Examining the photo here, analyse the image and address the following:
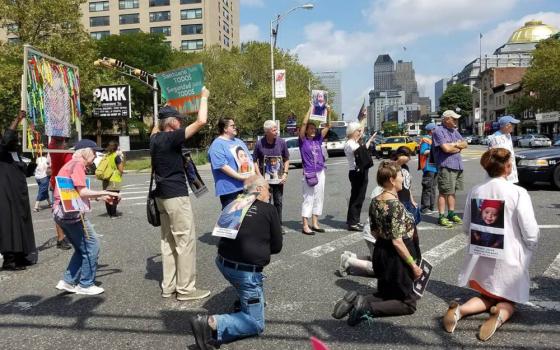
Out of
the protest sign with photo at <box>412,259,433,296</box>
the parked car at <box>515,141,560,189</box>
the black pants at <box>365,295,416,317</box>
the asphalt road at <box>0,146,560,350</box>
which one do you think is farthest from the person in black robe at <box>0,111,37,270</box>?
the parked car at <box>515,141,560,189</box>

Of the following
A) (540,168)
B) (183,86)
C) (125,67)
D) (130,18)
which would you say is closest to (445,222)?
(540,168)

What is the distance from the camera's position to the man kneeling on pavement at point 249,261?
11.9 feet

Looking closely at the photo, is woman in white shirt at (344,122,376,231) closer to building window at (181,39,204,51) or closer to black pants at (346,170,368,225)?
black pants at (346,170,368,225)

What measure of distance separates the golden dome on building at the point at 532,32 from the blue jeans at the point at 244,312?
14501 cm

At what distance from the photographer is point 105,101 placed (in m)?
30.5

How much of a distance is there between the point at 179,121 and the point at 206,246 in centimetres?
278

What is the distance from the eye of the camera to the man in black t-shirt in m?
4.64

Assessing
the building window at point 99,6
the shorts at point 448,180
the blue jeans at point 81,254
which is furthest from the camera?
the building window at point 99,6

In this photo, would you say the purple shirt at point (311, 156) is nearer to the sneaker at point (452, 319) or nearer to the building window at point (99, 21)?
the sneaker at point (452, 319)

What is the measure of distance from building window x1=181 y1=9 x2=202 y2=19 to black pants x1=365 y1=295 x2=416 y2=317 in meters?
87.7

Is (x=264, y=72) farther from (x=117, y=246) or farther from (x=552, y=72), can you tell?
(x=117, y=246)

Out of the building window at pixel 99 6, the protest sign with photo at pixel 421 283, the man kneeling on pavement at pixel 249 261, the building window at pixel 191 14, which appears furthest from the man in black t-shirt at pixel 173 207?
the building window at pixel 99 6

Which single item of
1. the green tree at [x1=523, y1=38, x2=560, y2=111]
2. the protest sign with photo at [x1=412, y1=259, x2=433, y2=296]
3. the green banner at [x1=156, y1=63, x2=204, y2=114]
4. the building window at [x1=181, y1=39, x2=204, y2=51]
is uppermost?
the building window at [x1=181, y1=39, x2=204, y2=51]

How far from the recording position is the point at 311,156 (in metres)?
7.71
